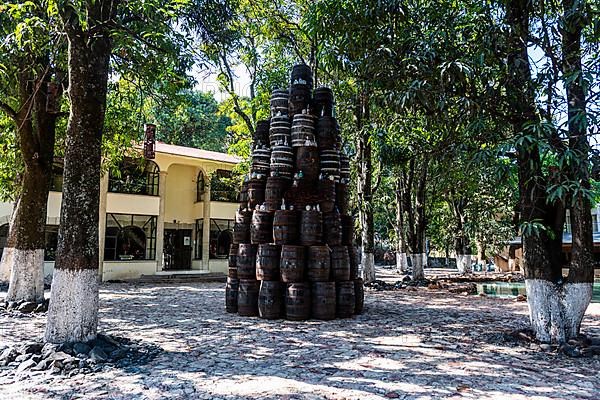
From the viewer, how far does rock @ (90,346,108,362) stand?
15.9 feet

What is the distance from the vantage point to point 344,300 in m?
8.22

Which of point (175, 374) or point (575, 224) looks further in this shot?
point (575, 224)

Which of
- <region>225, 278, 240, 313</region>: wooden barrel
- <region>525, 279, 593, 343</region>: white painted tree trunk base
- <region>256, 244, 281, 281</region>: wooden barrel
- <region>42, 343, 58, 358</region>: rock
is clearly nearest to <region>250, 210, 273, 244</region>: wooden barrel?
<region>256, 244, 281, 281</region>: wooden barrel

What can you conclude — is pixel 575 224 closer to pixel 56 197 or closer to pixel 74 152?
pixel 74 152

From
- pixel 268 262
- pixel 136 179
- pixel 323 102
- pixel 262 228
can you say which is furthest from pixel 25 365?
pixel 136 179

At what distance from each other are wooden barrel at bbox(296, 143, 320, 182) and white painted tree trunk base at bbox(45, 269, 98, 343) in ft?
14.6

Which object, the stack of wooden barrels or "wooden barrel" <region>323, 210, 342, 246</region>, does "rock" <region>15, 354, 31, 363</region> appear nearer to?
the stack of wooden barrels

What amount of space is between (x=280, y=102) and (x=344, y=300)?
4207 mm

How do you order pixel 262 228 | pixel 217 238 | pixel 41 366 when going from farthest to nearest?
pixel 217 238 → pixel 262 228 → pixel 41 366

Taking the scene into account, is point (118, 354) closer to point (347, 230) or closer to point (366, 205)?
point (347, 230)

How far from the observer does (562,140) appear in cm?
557

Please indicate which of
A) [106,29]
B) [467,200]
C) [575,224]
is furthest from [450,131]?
[467,200]

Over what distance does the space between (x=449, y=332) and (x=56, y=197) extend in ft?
49.9

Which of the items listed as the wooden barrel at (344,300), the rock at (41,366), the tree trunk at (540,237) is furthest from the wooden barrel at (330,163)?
the rock at (41,366)
